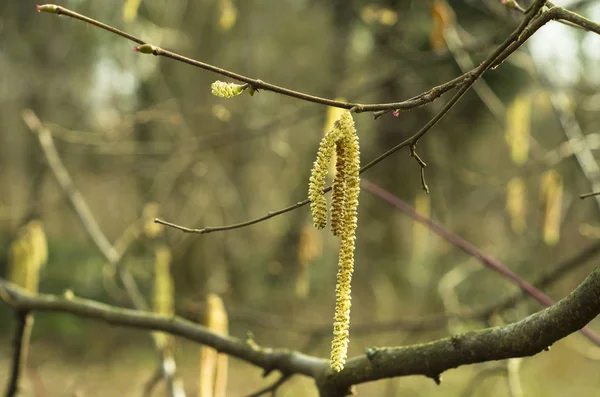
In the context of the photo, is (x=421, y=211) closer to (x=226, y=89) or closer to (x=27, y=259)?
(x=27, y=259)

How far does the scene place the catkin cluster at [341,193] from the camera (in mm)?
625

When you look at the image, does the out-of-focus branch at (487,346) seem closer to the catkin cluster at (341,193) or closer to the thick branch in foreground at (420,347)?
the thick branch in foreground at (420,347)

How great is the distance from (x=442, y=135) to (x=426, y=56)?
139 inches

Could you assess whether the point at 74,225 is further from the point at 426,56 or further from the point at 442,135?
the point at 426,56

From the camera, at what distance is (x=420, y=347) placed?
2.81ft

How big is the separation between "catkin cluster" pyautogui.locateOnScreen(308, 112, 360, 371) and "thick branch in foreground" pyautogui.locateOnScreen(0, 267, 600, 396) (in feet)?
0.75

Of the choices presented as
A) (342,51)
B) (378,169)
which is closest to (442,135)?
(378,169)

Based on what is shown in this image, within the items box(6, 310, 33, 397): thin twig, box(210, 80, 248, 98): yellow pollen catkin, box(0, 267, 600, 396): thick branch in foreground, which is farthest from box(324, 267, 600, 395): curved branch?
box(6, 310, 33, 397): thin twig

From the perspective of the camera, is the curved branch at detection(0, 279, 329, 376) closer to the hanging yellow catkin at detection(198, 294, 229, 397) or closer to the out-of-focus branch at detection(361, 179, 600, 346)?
the hanging yellow catkin at detection(198, 294, 229, 397)

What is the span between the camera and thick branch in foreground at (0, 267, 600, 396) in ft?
2.20

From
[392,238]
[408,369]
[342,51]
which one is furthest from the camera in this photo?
[392,238]

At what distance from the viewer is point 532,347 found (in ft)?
2.34

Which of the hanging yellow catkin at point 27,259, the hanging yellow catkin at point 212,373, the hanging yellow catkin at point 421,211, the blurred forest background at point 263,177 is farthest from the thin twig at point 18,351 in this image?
the blurred forest background at point 263,177

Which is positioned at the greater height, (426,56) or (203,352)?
(426,56)
